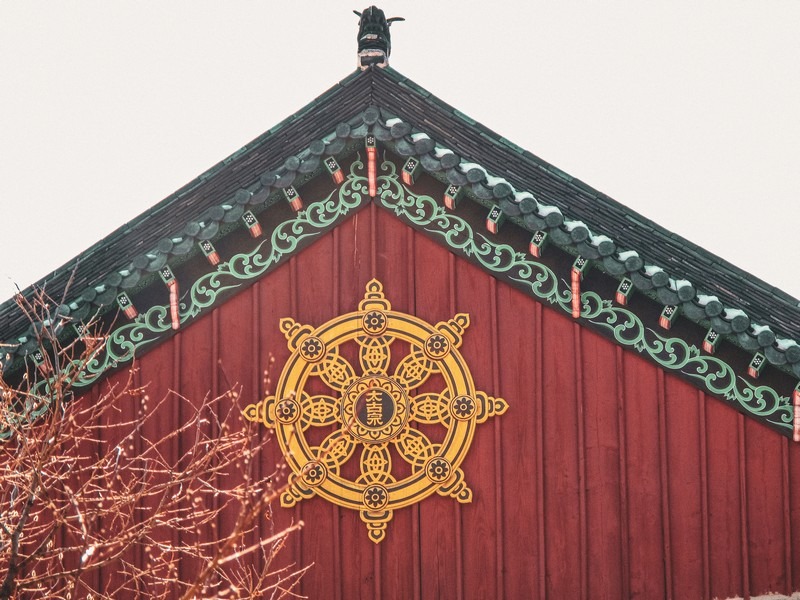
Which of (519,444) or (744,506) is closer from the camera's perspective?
(744,506)

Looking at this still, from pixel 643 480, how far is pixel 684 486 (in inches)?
11.5

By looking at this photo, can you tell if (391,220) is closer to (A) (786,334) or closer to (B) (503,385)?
(B) (503,385)

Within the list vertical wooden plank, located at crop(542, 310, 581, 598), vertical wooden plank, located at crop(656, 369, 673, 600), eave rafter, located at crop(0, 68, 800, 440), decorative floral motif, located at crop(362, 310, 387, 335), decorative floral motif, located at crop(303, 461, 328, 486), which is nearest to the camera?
eave rafter, located at crop(0, 68, 800, 440)

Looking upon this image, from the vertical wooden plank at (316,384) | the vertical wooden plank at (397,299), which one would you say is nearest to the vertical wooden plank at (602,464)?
the vertical wooden plank at (397,299)

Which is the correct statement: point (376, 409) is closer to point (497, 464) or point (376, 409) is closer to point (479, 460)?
point (479, 460)

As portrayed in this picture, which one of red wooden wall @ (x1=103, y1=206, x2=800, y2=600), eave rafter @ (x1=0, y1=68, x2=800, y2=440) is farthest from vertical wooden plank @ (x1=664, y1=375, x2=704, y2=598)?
eave rafter @ (x1=0, y1=68, x2=800, y2=440)

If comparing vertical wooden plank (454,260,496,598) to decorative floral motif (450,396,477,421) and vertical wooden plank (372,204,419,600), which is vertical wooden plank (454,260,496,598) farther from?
vertical wooden plank (372,204,419,600)

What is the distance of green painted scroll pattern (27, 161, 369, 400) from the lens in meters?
9.37

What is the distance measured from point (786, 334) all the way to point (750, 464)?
1.03 metres

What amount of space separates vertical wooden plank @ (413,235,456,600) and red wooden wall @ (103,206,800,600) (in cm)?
1

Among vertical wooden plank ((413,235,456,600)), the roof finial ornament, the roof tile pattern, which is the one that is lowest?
vertical wooden plank ((413,235,456,600))

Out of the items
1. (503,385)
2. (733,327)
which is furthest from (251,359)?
(733,327)

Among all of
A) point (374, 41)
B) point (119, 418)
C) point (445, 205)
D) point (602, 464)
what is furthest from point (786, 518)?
point (374, 41)

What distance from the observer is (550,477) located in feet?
29.5
